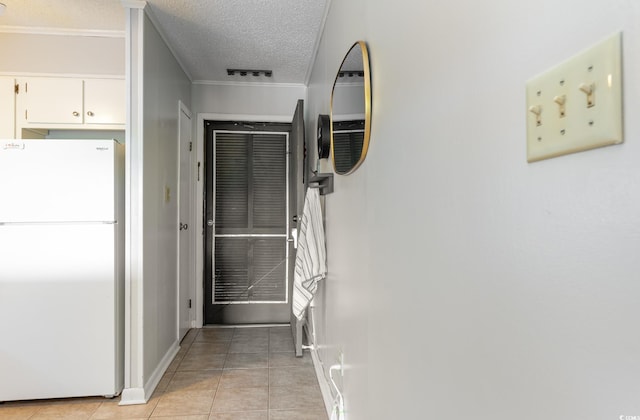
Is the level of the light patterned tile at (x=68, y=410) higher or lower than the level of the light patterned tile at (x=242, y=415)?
higher

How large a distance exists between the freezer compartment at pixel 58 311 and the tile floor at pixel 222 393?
107 mm

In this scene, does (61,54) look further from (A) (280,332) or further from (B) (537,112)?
(B) (537,112)

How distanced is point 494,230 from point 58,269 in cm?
250

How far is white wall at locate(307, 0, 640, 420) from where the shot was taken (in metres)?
0.38

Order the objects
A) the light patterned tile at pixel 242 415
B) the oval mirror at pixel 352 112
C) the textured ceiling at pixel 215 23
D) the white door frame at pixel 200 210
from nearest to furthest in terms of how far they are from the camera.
Result: the oval mirror at pixel 352 112, the light patterned tile at pixel 242 415, the textured ceiling at pixel 215 23, the white door frame at pixel 200 210

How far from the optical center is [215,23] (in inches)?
102

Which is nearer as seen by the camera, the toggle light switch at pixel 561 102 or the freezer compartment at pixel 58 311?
the toggle light switch at pixel 561 102

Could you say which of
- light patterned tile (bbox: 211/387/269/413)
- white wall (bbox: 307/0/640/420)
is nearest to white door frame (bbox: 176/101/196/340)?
light patterned tile (bbox: 211/387/269/413)

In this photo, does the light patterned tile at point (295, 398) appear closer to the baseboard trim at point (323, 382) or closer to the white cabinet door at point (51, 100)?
the baseboard trim at point (323, 382)

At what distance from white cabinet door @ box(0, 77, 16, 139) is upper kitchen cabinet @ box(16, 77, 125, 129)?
37 millimetres

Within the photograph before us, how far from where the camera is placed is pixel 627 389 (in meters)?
0.36

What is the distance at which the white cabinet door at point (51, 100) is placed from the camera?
2732 millimetres

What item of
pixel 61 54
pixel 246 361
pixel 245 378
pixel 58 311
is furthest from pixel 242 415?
pixel 61 54

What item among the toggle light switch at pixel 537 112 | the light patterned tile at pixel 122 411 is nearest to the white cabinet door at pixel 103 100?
the light patterned tile at pixel 122 411
